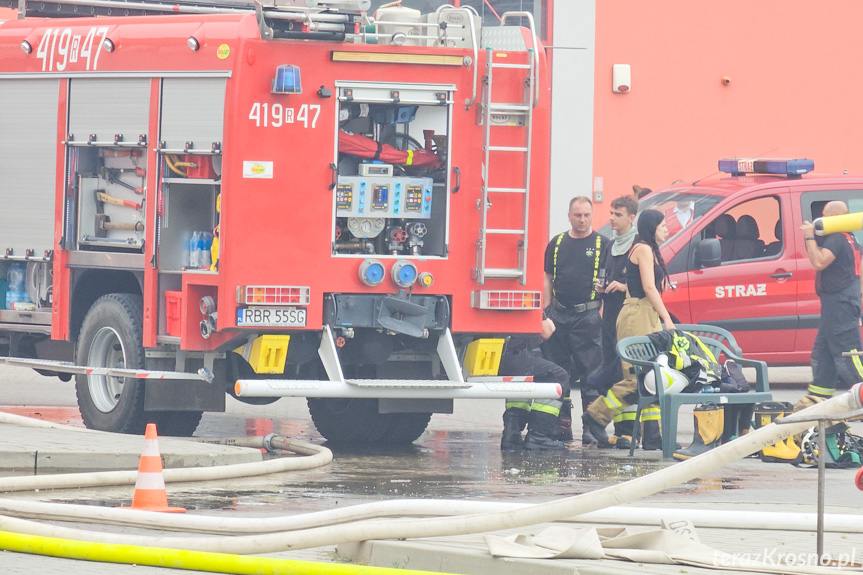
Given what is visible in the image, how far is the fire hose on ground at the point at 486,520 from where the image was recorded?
15.8 ft

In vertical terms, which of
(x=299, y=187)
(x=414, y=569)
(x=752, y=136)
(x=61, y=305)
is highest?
(x=752, y=136)

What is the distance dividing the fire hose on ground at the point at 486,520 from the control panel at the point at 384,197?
4.21 metres

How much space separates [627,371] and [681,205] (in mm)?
4062

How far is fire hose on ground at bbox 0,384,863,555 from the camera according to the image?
4.83 meters

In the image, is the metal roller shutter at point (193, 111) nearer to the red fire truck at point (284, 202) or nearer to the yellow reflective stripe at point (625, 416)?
the red fire truck at point (284, 202)

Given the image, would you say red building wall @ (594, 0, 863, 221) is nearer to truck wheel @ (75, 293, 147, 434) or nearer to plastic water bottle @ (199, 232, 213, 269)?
truck wheel @ (75, 293, 147, 434)

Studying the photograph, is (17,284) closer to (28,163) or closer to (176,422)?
(28,163)

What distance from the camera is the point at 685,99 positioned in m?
21.8

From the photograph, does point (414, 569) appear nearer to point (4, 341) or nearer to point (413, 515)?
point (413, 515)

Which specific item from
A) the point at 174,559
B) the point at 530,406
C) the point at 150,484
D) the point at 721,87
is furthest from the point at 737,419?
the point at 721,87

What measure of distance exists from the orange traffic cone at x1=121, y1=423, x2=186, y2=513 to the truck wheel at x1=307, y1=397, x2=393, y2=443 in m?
3.97

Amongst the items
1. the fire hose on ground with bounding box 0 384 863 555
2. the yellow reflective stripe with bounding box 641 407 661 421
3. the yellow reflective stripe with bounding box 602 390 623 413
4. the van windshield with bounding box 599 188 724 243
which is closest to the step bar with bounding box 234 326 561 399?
the yellow reflective stripe with bounding box 602 390 623 413

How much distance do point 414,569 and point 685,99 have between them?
55.5 feet

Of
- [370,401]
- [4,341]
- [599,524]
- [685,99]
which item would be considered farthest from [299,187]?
[685,99]
